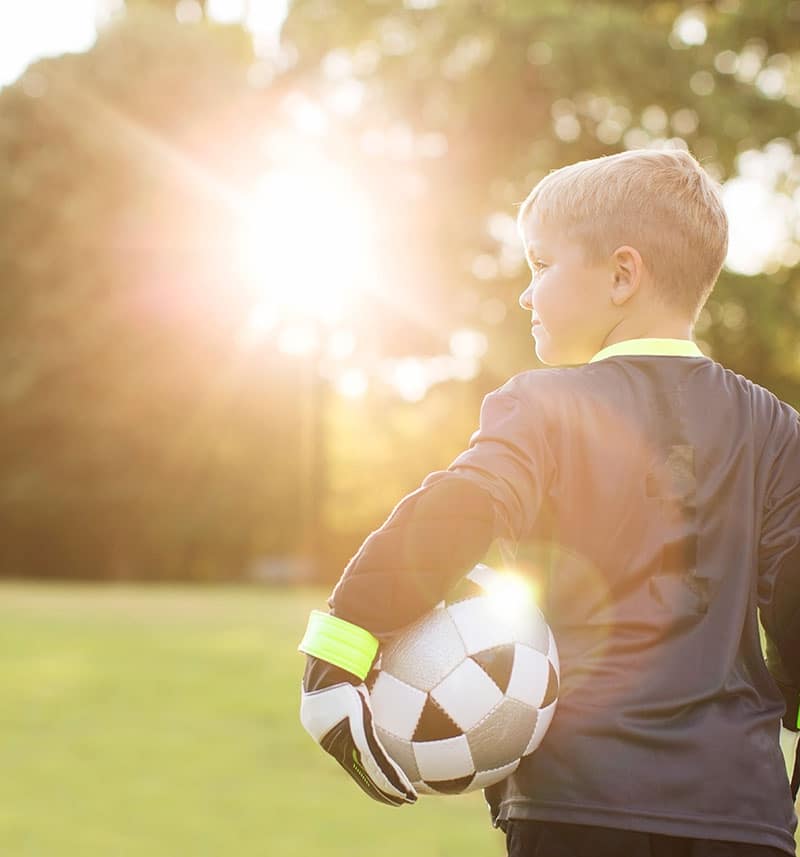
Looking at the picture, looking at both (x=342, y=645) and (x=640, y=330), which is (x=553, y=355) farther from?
(x=342, y=645)

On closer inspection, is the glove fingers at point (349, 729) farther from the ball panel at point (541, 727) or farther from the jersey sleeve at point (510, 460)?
the jersey sleeve at point (510, 460)

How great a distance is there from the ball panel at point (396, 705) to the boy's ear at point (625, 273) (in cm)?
86

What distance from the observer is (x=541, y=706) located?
228cm

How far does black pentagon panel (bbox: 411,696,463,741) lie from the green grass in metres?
4.27

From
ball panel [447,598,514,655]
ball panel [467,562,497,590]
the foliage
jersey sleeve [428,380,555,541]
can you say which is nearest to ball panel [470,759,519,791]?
ball panel [447,598,514,655]

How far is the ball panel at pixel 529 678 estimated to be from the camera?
2268 mm

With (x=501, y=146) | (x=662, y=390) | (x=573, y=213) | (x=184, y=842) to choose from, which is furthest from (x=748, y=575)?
(x=501, y=146)

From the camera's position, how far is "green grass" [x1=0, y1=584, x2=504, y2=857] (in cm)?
656

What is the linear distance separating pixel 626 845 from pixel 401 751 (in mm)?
449

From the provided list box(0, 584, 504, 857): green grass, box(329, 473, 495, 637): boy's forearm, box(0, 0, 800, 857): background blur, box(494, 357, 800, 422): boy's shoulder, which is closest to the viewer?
box(329, 473, 495, 637): boy's forearm

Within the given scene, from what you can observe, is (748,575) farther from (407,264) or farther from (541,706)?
(407,264)

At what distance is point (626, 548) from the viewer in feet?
7.44

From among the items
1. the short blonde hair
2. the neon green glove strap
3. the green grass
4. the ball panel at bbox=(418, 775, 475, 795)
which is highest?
the short blonde hair

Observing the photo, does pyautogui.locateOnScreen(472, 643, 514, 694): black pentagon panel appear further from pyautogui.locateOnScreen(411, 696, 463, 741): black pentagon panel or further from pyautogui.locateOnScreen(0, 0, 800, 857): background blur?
pyautogui.locateOnScreen(0, 0, 800, 857): background blur
